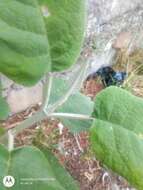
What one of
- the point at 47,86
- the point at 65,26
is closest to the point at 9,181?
the point at 47,86

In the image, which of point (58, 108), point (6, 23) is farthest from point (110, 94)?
point (6, 23)

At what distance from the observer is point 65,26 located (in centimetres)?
72

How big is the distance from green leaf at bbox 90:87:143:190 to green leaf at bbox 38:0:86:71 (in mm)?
133

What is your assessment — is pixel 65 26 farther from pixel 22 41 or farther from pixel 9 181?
pixel 9 181

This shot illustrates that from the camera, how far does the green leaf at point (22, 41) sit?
68cm

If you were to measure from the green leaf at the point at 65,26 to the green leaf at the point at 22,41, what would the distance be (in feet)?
0.04

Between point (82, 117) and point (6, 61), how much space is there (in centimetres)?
24

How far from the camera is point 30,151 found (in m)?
0.88

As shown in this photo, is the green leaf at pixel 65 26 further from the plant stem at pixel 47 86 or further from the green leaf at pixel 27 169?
the green leaf at pixel 27 169

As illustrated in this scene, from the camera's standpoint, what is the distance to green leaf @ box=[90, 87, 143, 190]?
0.80 metres

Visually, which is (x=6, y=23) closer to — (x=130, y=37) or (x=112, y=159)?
(x=112, y=159)

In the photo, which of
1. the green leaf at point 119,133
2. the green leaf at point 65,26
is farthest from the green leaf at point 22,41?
the green leaf at point 119,133

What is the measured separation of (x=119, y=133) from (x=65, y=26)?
21 cm

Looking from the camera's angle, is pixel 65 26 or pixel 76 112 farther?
pixel 76 112
